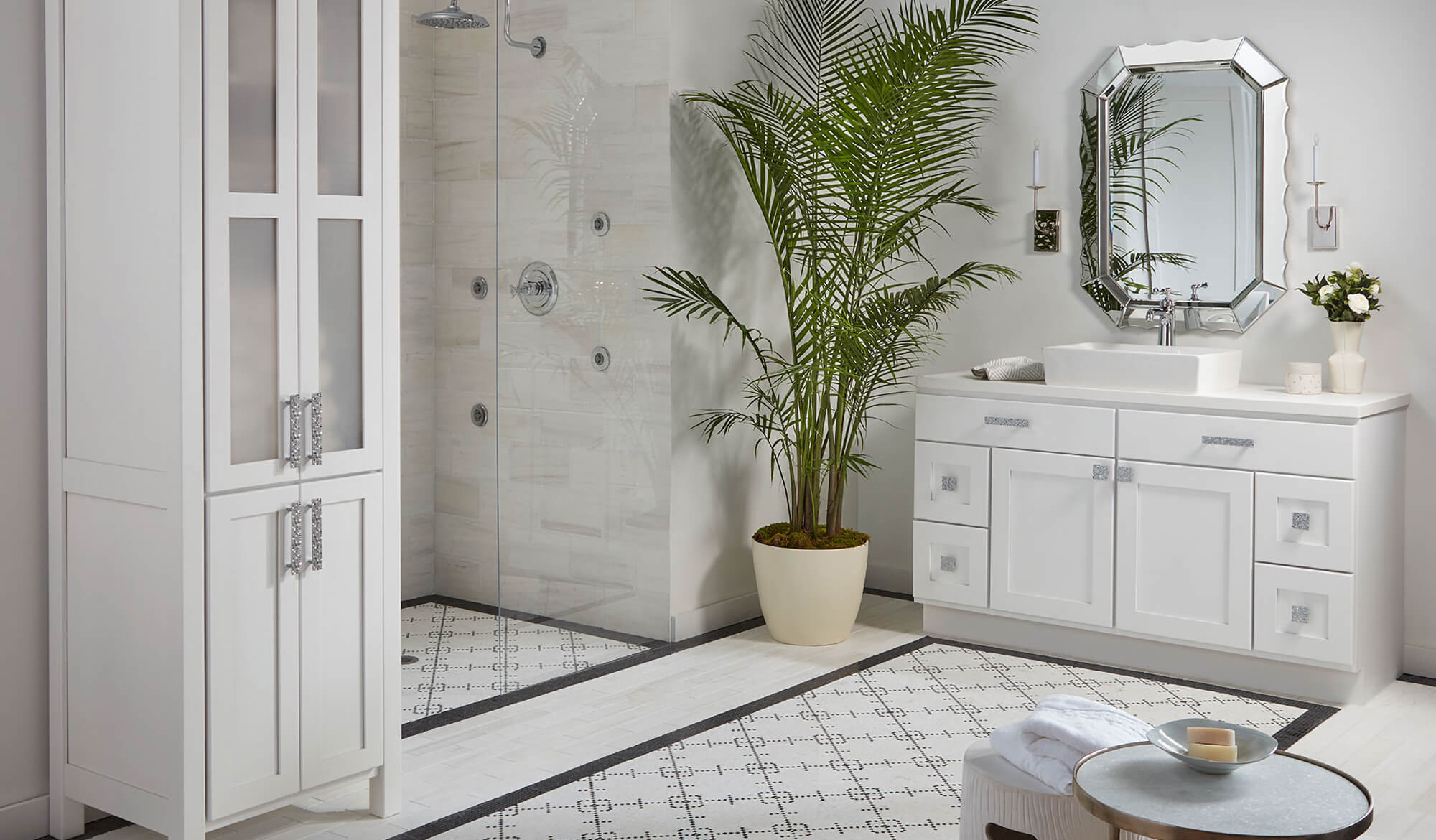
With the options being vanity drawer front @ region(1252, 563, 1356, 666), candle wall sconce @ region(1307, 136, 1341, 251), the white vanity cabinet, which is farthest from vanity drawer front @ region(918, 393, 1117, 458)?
candle wall sconce @ region(1307, 136, 1341, 251)

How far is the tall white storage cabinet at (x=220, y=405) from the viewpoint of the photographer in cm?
244

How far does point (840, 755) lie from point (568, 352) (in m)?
1.53

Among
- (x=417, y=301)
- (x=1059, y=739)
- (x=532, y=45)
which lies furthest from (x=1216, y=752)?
(x=417, y=301)

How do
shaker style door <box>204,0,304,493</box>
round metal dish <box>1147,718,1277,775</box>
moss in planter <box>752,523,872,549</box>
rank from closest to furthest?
1. round metal dish <box>1147,718,1277,775</box>
2. shaker style door <box>204,0,304,493</box>
3. moss in planter <box>752,523,872,549</box>

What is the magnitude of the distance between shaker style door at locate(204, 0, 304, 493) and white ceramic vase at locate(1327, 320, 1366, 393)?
2931 millimetres

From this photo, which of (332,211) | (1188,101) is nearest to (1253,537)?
(1188,101)

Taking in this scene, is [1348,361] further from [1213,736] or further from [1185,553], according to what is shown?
[1213,736]

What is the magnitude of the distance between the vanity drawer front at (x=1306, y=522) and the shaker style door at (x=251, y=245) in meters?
2.61

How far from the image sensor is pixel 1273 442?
11.9 feet

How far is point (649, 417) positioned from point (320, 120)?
5.89 feet

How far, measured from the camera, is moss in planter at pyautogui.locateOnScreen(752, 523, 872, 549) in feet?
14.1

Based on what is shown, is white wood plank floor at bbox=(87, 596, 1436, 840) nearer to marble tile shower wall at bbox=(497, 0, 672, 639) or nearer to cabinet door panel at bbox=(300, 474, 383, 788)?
cabinet door panel at bbox=(300, 474, 383, 788)

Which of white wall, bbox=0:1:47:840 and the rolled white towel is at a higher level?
white wall, bbox=0:1:47:840

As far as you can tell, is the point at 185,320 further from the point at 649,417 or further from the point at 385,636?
the point at 649,417
